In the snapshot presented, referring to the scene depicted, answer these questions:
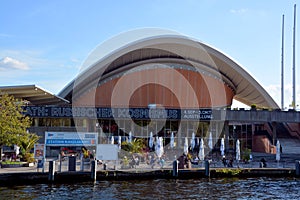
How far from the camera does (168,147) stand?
41062 mm

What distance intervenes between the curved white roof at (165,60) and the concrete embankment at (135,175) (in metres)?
24.1

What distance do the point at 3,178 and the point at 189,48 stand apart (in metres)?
31.7

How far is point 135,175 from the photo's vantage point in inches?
930

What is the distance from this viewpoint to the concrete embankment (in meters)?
21.5

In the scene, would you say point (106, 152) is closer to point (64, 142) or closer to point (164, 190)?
point (64, 142)

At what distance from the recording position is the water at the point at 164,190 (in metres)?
18.1

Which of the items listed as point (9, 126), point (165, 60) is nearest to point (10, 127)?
point (9, 126)

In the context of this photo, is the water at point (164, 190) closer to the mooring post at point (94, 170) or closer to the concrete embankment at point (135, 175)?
the mooring post at point (94, 170)

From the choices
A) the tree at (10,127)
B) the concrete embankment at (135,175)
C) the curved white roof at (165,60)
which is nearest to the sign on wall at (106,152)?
the concrete embankment at (135,175)

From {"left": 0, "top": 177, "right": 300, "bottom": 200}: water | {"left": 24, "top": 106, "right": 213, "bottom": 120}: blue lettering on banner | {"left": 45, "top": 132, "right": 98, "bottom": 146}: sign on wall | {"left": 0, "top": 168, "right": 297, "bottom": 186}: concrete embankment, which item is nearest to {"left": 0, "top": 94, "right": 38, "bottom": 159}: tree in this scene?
{"left": 45, "top": 132, "right": 98, "bottom": 146}: sign on wall

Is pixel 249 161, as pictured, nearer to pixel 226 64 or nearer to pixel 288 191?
pixel 288 191

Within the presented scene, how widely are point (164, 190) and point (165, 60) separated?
30.6 meters

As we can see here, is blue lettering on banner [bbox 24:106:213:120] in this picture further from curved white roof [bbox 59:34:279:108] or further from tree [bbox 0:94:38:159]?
tree [bbox 0:94:38:159]

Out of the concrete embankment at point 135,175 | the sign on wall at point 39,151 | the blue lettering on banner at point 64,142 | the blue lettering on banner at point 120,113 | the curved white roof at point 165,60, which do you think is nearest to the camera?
the concrete embankment at point 135,175
